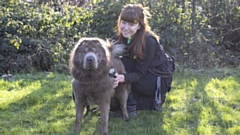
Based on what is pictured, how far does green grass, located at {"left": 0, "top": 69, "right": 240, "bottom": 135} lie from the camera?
166 inches

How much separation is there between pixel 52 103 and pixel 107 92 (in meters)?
1.43

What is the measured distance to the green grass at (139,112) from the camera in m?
4.21

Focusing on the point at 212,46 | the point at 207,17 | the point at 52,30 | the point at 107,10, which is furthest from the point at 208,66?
the point at 52,30

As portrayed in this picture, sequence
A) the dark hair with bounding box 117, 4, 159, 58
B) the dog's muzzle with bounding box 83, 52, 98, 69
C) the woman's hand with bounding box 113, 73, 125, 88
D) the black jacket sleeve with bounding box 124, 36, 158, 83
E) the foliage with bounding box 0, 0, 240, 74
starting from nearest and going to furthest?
1. the dog's muzzle with bounding box 83, 52, 98, 69
2. the woman's hand with bounding box 113, 73, 125, 88
3. the dark hair with bounding box 117, 4, 159, 58
4. the black jacket sleeve with bounding box 124, 36, 158, 83
5. the foliage with bounding box 0, 0, 240, 74

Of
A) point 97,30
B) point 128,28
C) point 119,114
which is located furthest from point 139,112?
point 97,30

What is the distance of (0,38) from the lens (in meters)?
7.96

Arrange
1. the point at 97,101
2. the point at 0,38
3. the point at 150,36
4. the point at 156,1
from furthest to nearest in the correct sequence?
the point at 156,1 < the point at 0,38 < the point at 150,36 < the point at 97,101

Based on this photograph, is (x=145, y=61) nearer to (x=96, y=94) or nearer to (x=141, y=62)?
(x=141, y=62)

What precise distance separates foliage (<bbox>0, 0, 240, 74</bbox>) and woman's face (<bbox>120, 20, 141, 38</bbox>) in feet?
11.3

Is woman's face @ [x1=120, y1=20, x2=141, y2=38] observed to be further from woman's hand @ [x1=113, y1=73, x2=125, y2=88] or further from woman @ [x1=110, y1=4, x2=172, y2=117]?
woman's hand @ [x1=113, y1=73, x2=125, y2=88]

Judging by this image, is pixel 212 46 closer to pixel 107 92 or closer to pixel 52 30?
pixel 52 30

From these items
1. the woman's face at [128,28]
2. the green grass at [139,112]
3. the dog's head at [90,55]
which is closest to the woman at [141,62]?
the woman's face at [128,28]

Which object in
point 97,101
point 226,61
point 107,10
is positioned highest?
point 107,10

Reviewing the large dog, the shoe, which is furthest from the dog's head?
the shoe
